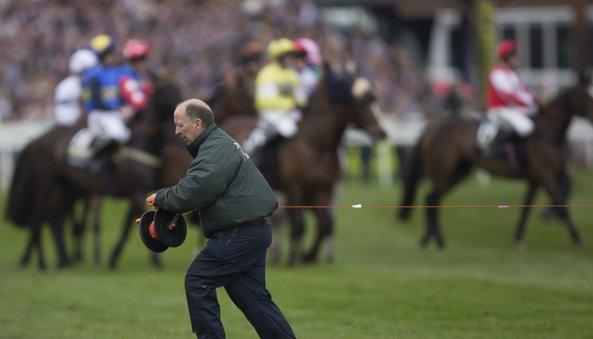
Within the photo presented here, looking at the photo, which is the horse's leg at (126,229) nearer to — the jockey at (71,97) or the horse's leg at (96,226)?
the horse's leg at (96,226)

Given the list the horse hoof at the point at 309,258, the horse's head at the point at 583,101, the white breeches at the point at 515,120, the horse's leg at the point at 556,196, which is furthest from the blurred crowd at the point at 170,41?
the horse hoof at the point at 309,258

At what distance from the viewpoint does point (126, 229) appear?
1681 centimetres

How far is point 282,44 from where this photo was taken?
54.0 feet

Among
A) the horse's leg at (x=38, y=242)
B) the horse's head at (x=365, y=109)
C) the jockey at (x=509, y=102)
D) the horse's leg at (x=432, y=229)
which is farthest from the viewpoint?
the horse's leg at (x=432, y=229)

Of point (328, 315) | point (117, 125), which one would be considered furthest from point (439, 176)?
point (328, 315)

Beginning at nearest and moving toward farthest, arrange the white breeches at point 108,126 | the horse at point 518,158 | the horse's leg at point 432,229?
the white breeches at point 108,126 → the horse at point 518,158 → the horse's leg at point 432,229

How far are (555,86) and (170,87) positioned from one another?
24285 mm

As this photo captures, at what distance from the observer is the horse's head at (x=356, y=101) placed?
16391 mm

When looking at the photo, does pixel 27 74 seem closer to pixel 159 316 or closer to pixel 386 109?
pixel 386 109

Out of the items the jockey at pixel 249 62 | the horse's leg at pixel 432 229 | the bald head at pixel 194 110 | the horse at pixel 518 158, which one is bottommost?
the horse's leg at pixel 432 229

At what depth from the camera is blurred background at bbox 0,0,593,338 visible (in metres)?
11.4

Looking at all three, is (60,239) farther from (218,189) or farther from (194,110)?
(218,189)

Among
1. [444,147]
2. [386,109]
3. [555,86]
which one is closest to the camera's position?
[444,147]

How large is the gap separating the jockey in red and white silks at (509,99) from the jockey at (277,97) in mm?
3444
